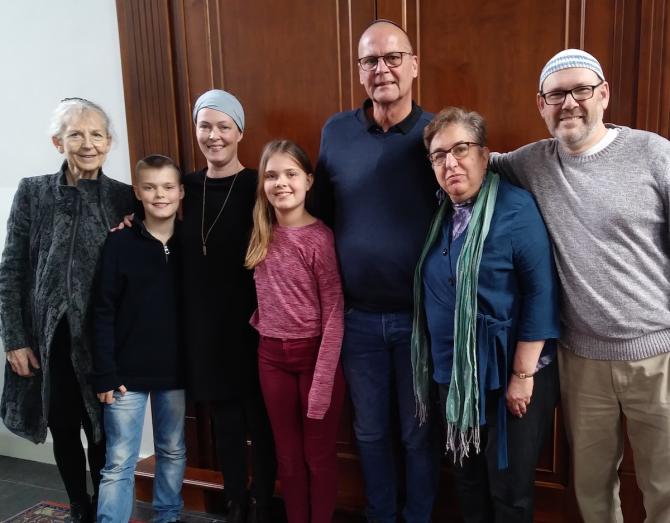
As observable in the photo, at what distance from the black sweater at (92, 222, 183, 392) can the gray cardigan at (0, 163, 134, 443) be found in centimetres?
7

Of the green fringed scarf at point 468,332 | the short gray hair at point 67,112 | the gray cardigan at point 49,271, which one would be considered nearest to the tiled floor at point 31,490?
the gray cardigan at point 49,271

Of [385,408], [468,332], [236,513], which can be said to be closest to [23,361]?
[236,513]

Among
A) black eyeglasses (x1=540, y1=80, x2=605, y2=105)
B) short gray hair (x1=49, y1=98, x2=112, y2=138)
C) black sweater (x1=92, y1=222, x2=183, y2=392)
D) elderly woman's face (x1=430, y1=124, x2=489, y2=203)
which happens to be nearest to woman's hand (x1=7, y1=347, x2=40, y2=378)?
black sweater (x1=92, y1=222, x2=183, y2=392)

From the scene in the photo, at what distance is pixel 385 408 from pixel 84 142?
1276 millimetres

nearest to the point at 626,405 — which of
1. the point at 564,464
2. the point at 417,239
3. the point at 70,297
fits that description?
the point at 564,464

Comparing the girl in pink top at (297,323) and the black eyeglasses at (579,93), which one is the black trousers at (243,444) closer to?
the girl in pink top at (297,323)

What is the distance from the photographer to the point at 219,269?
177 centimetres

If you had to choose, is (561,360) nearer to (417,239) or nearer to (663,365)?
(663,365)

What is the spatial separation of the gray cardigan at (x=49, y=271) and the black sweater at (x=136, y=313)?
7 centimetres

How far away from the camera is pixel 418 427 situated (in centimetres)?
167

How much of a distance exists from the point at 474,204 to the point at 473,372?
438mm

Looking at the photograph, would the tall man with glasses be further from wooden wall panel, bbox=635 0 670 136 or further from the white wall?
the white wall

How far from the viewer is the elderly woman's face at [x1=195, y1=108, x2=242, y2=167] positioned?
175cm

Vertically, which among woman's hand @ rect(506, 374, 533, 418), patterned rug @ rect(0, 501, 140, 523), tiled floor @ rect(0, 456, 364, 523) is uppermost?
woman's hand @ rect(506, 374, 533, 418)
